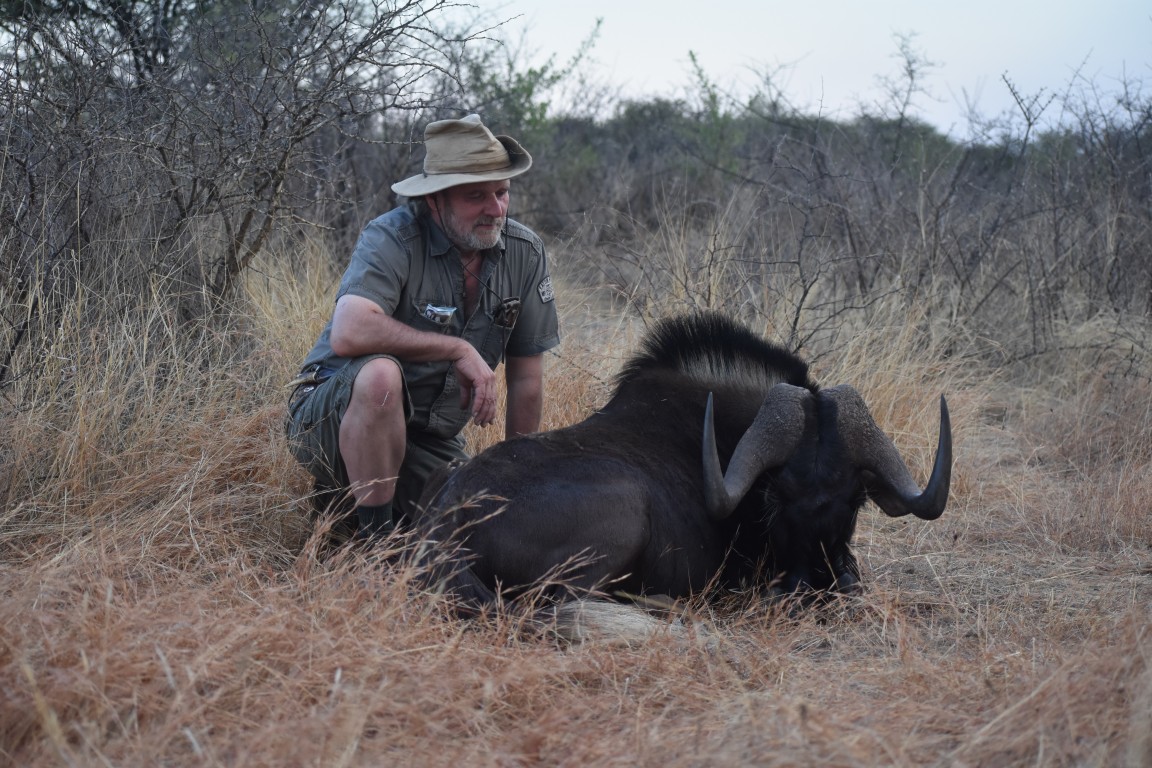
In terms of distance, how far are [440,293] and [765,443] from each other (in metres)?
1.53

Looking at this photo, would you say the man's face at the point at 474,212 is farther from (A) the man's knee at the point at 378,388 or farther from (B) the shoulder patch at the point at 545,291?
(A) the man's knee at the point at 378,388

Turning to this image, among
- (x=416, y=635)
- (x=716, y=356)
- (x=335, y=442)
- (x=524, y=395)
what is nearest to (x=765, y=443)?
(x=716, y=356)

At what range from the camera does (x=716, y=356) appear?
173 inches

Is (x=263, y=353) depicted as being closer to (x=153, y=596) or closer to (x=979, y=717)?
(x=153, y=596)

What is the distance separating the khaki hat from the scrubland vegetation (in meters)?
0.83

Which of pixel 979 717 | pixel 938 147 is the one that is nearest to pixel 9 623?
pixel 979 717

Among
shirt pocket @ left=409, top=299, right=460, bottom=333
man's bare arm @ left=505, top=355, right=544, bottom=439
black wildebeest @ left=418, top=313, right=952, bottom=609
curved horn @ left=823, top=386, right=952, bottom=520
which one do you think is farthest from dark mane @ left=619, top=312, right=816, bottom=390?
shirt pocket @ left=409, top=299, right=460, bottom=333

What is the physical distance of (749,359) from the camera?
438 cm

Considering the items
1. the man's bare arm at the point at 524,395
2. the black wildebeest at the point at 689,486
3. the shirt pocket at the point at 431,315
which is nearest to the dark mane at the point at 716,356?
the black wildebeest at the point at 689,486

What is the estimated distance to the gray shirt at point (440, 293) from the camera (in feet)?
14.6

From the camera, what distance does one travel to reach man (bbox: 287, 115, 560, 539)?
4.26 m

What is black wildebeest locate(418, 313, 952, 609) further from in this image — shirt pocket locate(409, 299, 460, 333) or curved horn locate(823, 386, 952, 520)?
shirt pocket locate(409, 299, 460, 333)

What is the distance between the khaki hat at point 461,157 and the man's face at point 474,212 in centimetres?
7

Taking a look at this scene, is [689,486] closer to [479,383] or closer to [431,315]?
[479,383]
